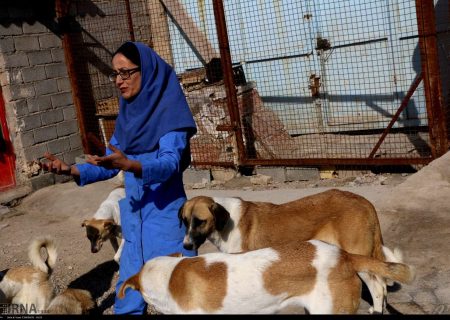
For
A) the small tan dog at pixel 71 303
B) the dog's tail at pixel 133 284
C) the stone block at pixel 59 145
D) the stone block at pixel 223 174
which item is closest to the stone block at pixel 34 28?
the stone block at pixel 59 145

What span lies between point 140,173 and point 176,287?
2.14 ft

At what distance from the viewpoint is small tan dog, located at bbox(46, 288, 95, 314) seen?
3.63 meters

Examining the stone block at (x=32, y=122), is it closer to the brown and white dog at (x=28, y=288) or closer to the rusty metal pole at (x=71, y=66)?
the rusty metal pole at (x=71, y=66)

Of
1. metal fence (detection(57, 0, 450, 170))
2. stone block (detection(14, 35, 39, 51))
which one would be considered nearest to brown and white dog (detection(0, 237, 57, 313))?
metal fence (detection(57, 0, 450, 170))

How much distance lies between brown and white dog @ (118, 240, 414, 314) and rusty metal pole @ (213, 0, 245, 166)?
4.37 metres

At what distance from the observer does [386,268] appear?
2684mm

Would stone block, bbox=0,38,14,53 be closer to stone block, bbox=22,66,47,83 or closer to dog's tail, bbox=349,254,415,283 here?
stone block, bbox=22,66,47,83

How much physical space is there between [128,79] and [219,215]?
44.2 inches

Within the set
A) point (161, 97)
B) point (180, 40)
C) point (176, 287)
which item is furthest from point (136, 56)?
point (180, 40)

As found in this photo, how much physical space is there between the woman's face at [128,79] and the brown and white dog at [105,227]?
7.97ft

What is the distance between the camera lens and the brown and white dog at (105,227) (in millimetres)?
5203

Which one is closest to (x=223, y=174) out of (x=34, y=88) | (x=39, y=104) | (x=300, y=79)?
(x=300, y=79)

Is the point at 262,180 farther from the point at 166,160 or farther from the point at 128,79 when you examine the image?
the point at 166,160

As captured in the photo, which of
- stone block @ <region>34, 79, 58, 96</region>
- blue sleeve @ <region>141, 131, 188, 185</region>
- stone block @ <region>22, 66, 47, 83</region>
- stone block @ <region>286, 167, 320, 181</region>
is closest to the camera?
A: blue sleeve @ <region>141, 131, 188, 185</region>
